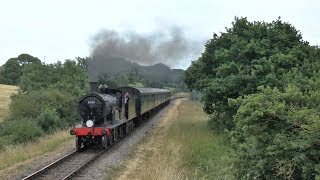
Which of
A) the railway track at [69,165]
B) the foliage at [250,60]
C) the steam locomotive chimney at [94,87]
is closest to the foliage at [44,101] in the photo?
the steam locomotive chimney at [94,87]

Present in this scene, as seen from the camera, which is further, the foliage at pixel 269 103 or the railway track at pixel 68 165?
the railway track at pixel 68 165

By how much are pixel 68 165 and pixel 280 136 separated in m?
9.17

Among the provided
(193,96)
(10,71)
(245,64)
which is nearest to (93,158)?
(245,64)

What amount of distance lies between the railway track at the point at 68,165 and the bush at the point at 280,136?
5.80 meters

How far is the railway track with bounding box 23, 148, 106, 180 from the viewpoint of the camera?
533 inches

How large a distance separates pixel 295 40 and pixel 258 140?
52.6ft

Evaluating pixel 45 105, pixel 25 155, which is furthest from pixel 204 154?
pixel 45 105

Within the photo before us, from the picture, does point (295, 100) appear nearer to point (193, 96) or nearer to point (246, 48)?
point (246, 48)

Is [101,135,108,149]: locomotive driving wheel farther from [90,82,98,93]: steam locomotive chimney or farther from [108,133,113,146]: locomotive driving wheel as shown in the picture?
[90,82,98,93]: steam locomotive chimney

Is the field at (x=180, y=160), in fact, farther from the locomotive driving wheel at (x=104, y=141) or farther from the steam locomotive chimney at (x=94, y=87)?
the steam locomotive chimney at (x=94, y=87)

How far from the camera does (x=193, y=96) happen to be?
269 ft

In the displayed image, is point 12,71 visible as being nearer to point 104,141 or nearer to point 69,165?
point 104,141

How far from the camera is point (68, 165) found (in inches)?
619

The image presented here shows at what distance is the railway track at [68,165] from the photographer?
1353 centimetres
